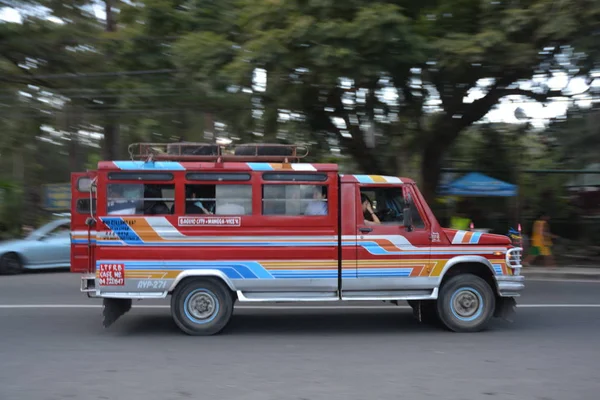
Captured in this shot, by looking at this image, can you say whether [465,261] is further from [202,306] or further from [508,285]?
[202,306]

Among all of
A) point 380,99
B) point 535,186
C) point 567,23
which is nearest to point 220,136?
point 380,99

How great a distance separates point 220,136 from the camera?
Answer: 19547mm

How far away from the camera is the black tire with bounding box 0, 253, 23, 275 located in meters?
15.4

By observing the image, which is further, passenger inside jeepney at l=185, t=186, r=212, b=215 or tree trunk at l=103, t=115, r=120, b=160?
tree trunk at l=103, t=115, r=120, b=160

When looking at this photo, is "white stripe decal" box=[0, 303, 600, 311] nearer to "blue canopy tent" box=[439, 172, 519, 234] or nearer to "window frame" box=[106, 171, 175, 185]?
"window frame" box=[106, 171, 175, 185]

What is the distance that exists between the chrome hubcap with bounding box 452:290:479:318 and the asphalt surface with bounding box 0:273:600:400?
0.34 meters

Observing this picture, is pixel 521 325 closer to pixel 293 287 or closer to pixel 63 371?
pixel 293 287

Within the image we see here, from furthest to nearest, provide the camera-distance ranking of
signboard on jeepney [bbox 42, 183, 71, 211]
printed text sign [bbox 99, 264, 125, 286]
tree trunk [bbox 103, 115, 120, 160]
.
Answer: signboard on jeepney [bbox 42, 183, 71, 211], tree trunk [bbox 103, 115, 120, 160], printed text sign [bbox 99, 264, 125, 286]

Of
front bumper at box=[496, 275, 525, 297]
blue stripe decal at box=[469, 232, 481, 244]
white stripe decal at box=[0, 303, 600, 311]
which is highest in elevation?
blue stripe decal at box=[469, 232, 481, 244]

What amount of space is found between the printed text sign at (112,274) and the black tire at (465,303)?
4.33 metres

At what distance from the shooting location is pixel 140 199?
8008 mm

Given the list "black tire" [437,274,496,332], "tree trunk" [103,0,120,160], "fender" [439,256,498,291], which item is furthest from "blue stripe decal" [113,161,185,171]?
"tree trunk" [103,0,120,160]

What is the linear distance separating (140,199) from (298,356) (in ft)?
9.64

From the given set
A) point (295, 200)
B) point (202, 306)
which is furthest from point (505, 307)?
point (202, 306)
